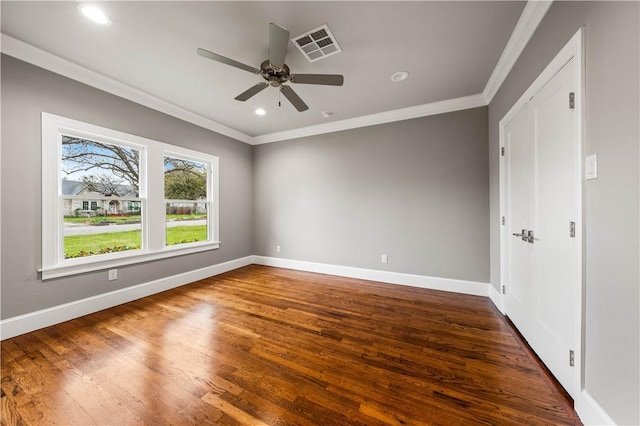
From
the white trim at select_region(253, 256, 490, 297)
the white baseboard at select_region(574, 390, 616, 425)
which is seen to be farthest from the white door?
the white trim at select_region(253, 256, 490, 297)

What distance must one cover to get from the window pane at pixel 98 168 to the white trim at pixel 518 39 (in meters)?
4.45

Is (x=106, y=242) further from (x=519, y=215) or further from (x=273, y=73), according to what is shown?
(x=519, y=215)

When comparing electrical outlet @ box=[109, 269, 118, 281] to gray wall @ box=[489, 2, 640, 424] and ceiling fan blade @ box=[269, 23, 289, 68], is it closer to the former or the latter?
ceiling fan blade @ box=[269, 23, 289, 68]

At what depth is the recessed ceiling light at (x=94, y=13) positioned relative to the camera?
5.54 ft

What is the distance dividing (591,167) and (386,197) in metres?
2.50

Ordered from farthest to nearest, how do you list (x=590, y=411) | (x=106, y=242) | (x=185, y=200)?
(x=185, y=200)
(x=106, y=242)
(x=590, y=411)

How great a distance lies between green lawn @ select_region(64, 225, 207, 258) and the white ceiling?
184 centimetres

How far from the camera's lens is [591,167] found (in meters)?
1.19

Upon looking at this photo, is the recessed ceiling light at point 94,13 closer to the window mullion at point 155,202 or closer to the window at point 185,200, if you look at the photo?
the window mullion at point 155,202

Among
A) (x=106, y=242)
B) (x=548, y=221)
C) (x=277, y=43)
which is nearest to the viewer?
(x=548, y=221)

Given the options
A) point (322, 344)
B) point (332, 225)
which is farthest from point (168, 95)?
point (322, 344)

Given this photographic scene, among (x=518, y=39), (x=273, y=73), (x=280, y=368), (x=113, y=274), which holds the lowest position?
(x=280, y=368)

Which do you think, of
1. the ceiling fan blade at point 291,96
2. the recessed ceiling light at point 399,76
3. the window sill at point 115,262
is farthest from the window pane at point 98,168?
the recessed ceiling light at point 399,76

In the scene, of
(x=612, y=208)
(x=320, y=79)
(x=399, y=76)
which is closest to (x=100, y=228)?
(x=320, y=79)
